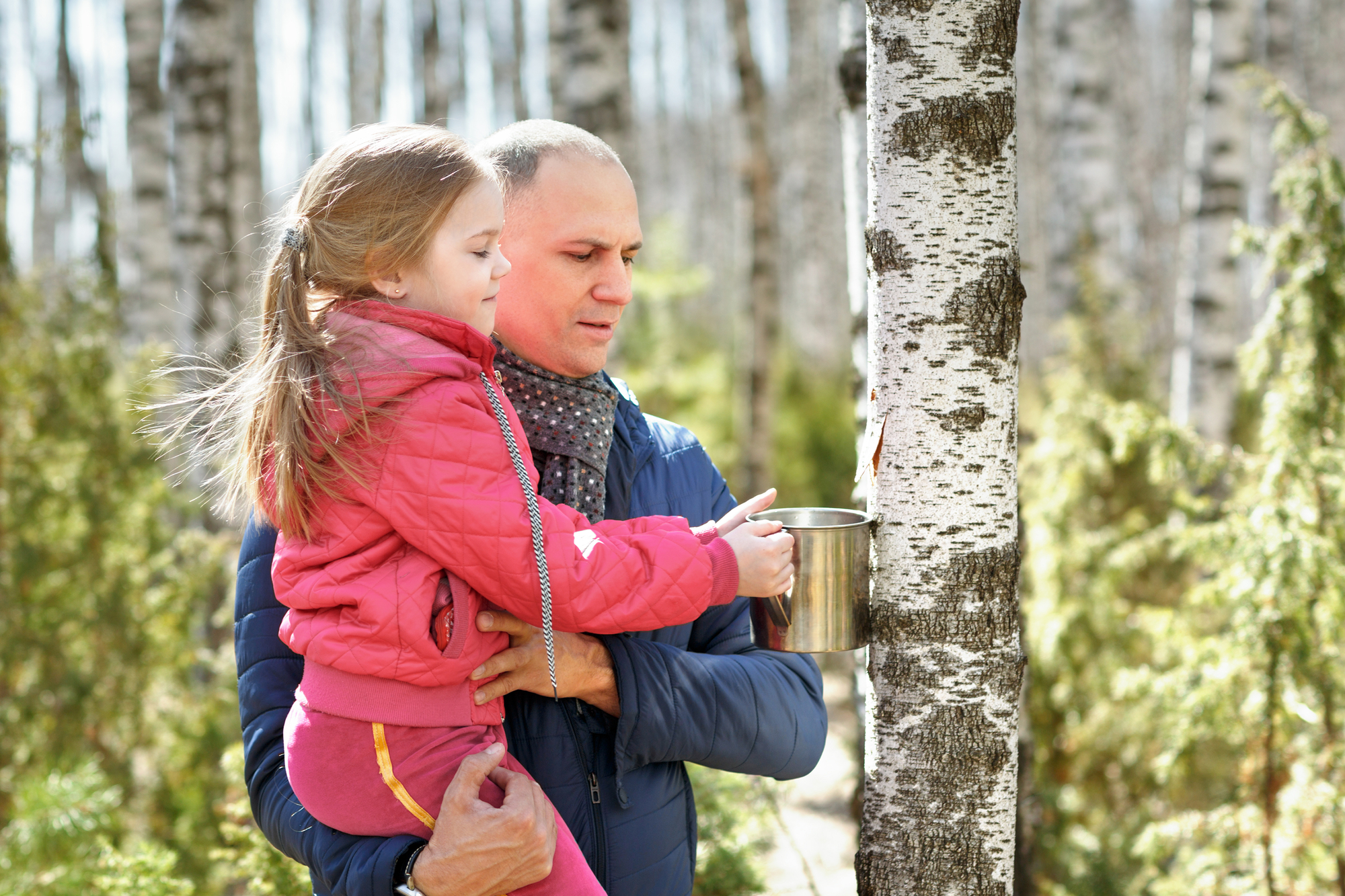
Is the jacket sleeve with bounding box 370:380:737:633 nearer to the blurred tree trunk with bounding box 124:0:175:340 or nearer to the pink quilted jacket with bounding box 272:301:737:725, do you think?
the pink quilted jacket with bounding box 272:301:737:725

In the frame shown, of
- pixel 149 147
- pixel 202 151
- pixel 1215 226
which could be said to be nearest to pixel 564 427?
pixel 1215 226

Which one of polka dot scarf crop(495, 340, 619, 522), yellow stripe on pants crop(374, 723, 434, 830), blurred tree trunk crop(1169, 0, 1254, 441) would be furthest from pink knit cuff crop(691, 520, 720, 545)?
blurred tree trunk crop(1169, 0, 1254, 441)

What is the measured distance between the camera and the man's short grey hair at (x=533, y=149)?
1782mm

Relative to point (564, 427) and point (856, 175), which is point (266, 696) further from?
point (856, 175)

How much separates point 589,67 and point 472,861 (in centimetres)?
463

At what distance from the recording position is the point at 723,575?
149 centimetres

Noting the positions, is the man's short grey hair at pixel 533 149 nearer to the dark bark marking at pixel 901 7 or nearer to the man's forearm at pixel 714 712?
the dark bark marking at pixel 901 7

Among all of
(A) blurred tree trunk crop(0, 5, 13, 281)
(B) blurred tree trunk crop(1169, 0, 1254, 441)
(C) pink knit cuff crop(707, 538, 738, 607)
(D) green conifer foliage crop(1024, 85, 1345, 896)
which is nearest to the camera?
(C) pink knit cuff crop(707, 538, 738, 607)

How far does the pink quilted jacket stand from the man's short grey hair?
1.41 feet

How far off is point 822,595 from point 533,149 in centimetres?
96

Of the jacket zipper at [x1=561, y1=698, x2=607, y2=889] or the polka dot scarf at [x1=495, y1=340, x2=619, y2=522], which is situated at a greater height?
the polka dot scarf at [x1=495, y1=340, x2=619, y2=522]

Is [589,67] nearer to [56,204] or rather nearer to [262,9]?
[262,9]

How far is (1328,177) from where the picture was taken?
2.93 meters

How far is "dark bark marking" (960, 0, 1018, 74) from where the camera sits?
1594mm
